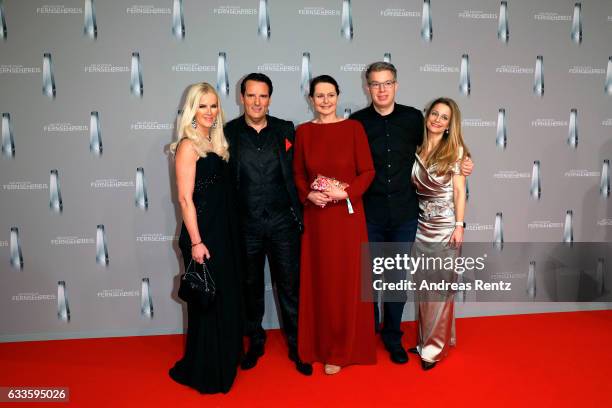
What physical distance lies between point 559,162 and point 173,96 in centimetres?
349

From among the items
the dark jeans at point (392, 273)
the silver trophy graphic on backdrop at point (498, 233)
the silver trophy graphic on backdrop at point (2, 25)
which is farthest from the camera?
the silver trophy graphic on backdrop at point (498, 233)

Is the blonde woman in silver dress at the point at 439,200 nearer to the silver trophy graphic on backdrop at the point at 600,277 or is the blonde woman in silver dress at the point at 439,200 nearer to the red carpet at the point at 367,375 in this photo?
the red carpet at the point at 367,375

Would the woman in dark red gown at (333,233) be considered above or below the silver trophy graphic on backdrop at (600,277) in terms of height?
above

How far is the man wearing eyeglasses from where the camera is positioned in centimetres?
291

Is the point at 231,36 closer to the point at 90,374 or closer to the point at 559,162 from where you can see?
the point at 90,374

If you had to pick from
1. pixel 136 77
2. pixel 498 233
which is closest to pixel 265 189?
pixel 136 77

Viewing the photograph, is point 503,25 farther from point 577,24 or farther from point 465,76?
point 577,24

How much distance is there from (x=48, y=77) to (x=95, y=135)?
0.56 metres

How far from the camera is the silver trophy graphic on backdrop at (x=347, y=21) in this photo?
3.50m

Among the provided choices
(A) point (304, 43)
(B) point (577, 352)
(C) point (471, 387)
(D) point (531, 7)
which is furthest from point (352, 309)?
(D) point (531, 7)

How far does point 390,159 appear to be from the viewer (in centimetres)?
293

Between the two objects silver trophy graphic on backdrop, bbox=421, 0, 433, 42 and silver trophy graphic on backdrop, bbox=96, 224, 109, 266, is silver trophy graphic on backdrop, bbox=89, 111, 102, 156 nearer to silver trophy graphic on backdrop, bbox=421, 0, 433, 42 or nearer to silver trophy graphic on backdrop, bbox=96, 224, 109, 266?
silver trophy graphic on backdrop, bbox=96, 224, 109, 266

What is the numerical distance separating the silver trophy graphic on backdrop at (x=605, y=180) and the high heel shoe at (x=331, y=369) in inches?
120

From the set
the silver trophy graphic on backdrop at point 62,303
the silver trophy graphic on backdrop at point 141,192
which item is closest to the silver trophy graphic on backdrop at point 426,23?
the silver trophy graphic on backdrop at point 141,192
